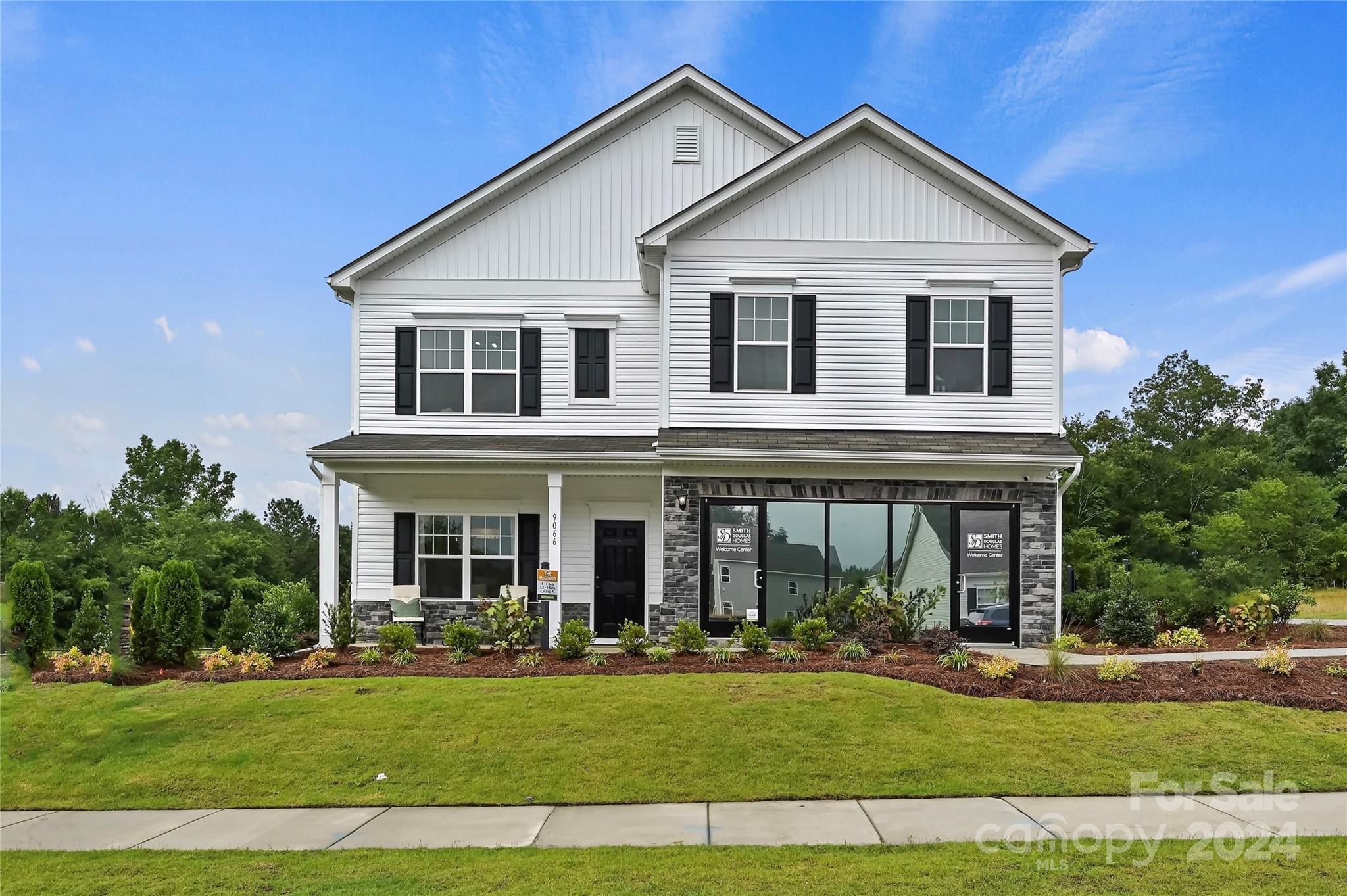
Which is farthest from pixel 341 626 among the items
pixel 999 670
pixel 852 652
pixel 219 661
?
pixel 999 670

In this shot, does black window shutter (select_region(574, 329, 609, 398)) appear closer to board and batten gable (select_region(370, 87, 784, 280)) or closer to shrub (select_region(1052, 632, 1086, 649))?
board and batten gable (select_region(370, 87, 784, 280))

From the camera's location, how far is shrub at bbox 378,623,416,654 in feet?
41.7

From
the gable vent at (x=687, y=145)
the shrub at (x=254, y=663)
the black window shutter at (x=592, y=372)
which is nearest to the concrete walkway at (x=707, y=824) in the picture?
the shrub at (x=254, y=663)

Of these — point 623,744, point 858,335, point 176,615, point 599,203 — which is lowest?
point 623,744

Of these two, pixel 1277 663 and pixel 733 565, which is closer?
pixel 1277 663

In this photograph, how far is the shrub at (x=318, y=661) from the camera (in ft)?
39.5

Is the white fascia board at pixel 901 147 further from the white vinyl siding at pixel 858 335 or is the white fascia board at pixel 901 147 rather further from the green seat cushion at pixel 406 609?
the green seat cushion at pixel 406 609

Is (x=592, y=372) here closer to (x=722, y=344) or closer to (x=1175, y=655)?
(x=722, y=344)

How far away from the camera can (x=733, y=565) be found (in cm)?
1377

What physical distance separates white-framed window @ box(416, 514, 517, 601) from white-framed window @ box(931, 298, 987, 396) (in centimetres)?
812

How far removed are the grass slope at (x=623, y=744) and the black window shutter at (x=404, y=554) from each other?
4818mm

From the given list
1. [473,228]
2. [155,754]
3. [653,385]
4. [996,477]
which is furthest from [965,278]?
[155,754]

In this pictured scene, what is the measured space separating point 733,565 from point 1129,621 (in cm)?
652

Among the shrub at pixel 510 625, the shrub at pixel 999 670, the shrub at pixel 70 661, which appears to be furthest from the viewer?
the shrub at pixel 510 625
